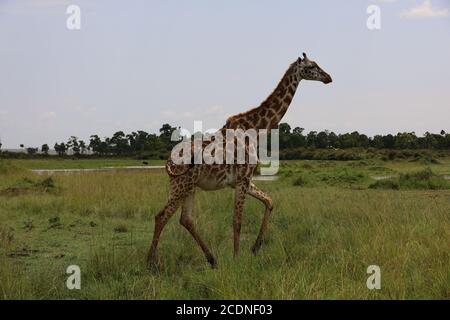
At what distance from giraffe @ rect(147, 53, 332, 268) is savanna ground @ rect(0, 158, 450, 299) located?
0.36 meters

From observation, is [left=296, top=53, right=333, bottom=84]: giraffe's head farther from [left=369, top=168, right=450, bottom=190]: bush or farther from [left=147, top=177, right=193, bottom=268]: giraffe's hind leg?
[left=369, top=168, right=450, bottom=190]: bush

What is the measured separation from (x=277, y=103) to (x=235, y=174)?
48.7 inches

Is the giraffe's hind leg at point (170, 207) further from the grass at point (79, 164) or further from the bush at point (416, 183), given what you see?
A: the grass at point (79, 164)

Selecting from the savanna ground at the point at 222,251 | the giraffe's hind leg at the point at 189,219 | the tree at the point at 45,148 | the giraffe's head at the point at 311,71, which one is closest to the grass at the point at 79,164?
the tree at the point at 45,148

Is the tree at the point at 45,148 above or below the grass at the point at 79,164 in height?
above

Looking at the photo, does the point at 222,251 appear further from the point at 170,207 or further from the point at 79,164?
the point at 79,164

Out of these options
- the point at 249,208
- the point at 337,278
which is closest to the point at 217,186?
the point at 337,278

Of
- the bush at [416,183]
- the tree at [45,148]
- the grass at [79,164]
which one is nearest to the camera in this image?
the bush at [416,183]

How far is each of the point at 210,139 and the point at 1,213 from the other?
243 inches

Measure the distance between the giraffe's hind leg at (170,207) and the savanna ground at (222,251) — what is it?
209 millimetres

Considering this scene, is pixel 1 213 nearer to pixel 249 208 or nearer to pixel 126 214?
pixel 126 214

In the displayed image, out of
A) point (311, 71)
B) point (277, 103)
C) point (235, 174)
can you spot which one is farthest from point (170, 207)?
point (311, 71)

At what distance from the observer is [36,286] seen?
5133mm

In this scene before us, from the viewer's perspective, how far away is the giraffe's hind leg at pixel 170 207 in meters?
5.97
